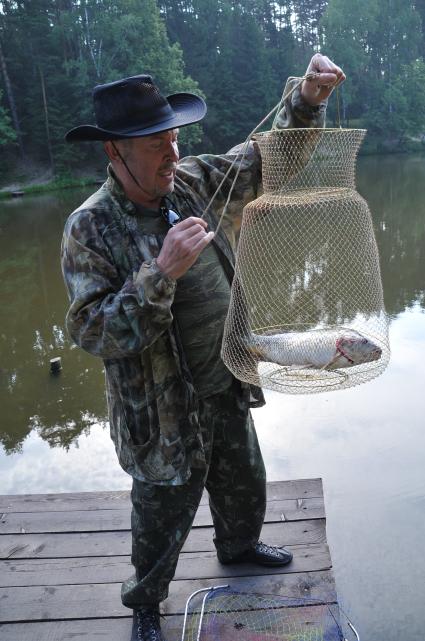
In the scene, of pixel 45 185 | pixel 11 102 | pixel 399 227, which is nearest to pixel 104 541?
pixel 399 227

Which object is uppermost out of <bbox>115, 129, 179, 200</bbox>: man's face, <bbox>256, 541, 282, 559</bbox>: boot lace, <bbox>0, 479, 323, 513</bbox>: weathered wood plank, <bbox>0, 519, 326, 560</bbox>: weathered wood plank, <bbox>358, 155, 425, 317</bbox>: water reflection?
<bbox>115, 129, 179, 200</bbox>: man's face

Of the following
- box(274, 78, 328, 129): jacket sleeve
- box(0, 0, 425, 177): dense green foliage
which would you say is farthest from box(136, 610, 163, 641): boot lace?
box(0, 0, 425, 177): dense green foliage

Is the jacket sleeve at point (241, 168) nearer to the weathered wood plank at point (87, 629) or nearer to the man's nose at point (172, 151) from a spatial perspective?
the man's nose at point (172, 151)

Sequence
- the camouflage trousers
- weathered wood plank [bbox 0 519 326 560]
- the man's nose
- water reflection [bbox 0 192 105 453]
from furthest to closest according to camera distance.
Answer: water reflection [bbox 0 192 105 453], weathered wood plank [bbox 0 519 326 560], the camouflage trousers, the man's nose

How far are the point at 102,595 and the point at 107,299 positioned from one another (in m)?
1.43

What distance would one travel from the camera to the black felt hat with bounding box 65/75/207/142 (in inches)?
72.2

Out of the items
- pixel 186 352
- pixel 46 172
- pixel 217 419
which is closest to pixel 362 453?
pixel 217 419

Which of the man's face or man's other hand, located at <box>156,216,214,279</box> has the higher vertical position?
the man's face

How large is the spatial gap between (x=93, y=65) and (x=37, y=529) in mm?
30132

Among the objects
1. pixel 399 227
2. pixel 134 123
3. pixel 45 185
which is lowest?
pixel 45 185

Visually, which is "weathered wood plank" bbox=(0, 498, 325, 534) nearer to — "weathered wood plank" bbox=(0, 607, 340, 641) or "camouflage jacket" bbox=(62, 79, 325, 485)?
"weathered wood plank" bbox=(0, 607, 340, 641)

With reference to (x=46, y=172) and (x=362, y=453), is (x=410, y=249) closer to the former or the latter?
(x=362, y=453)

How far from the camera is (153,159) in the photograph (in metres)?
1.88

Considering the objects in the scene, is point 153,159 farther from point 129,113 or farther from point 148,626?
point 148,626
